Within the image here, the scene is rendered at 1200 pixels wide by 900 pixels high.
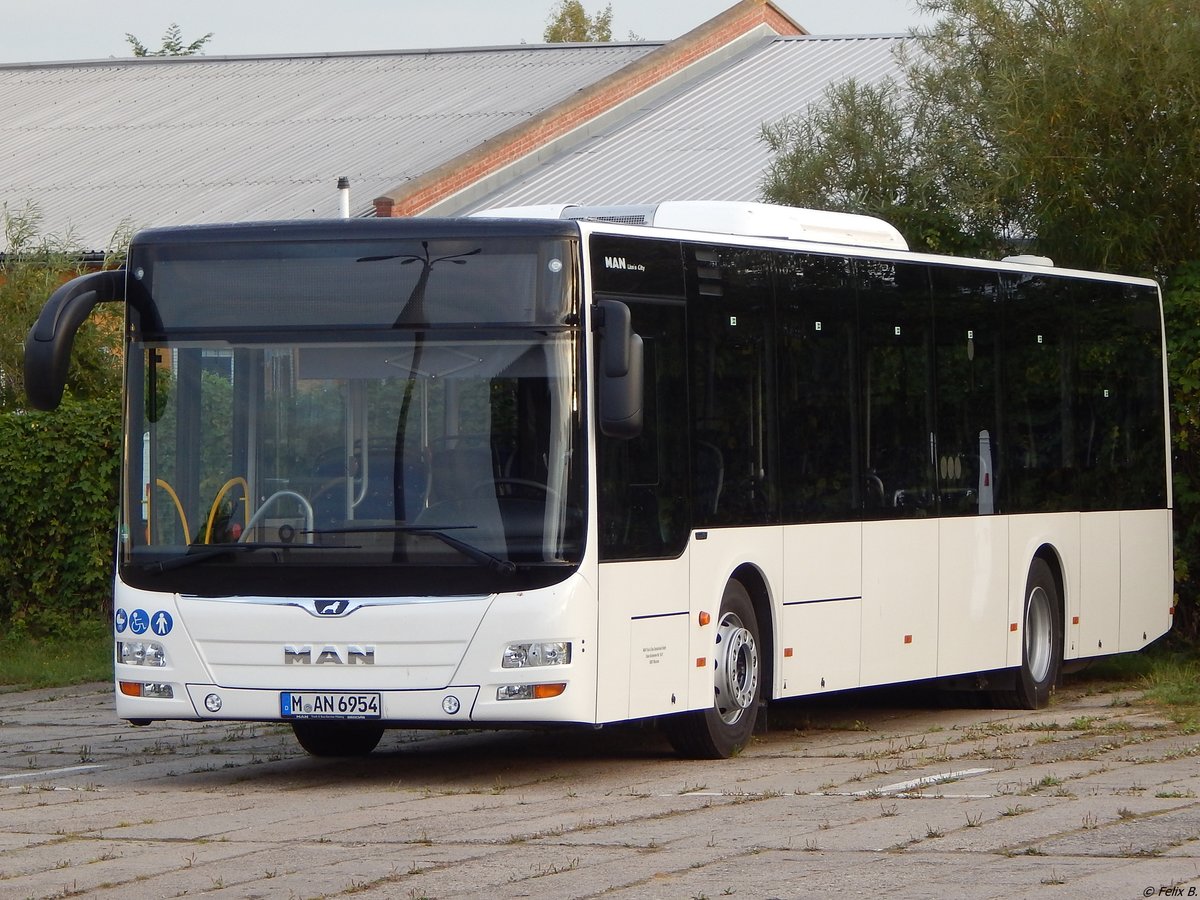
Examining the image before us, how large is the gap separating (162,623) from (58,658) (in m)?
8.97

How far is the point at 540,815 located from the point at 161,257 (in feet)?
12.3

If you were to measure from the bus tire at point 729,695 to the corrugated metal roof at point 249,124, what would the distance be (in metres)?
22.3

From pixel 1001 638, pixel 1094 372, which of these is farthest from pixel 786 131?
pixel 1001 638

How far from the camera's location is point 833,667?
1366 cm

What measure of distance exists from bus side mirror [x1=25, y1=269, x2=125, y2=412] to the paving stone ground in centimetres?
204

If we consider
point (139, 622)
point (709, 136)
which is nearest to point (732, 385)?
point (139, 622)

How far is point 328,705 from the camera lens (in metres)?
11.4

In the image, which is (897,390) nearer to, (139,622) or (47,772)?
(139,622)

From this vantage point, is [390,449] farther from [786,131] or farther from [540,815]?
[786,131]

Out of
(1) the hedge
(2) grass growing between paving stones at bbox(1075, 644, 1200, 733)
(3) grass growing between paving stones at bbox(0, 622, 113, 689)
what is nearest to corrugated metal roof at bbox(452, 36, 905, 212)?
(1) the hedge

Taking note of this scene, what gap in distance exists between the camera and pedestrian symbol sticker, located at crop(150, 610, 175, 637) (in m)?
11.7

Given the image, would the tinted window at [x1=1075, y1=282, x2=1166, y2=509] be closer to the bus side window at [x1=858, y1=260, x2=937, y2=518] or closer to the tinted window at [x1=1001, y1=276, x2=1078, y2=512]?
the tinted window at [x1=1001, y1=276, x2=1078, y2=512]

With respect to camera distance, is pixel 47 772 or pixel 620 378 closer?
pixel 620 378

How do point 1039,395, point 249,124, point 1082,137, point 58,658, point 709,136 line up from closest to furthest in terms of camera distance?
point 1039,395 → point 1082,137 → point 58,658 → point 709,136 → point 249,124
